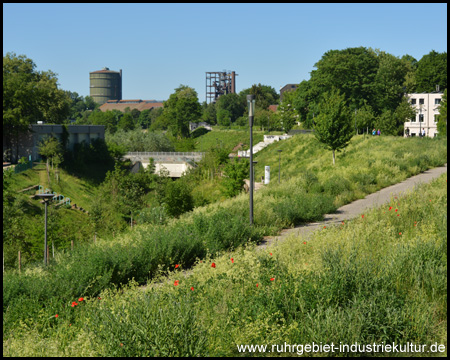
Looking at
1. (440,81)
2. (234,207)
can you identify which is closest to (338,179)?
(234,207)

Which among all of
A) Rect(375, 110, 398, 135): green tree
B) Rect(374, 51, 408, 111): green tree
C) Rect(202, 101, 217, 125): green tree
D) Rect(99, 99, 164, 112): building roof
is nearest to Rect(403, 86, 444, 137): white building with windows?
Rect(374, 51, 408, 111): green tree

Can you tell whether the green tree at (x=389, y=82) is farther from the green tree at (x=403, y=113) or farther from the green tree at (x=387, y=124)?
the green tree at (x=387, y=124)

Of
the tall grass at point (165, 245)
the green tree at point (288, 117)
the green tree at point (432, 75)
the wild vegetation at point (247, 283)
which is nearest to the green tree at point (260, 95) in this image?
the green tree at point (288, 117)

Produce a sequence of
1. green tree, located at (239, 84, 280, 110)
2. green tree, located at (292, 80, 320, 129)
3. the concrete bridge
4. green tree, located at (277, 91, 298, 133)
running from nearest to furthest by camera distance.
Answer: the concrete bridge → green tree, located at (292, 80, 320, 129) → green tree, located at (277, 91, 298, 133) → green tree, located at (239, 84, 280, 110)

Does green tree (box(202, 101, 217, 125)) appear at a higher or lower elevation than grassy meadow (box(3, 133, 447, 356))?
higher

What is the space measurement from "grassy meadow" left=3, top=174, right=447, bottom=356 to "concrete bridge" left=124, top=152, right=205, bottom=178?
53013 millimetres

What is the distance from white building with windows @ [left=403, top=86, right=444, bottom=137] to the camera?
7025cm

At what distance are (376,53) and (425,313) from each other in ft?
266

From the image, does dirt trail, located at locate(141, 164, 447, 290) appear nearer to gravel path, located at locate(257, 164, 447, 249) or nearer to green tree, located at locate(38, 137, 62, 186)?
gravel path, located at locate(257, 164, 447, 249)

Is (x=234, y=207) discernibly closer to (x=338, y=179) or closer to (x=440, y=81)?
(x=338, y=179)

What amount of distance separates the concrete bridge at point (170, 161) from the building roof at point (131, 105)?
9567 centimetres

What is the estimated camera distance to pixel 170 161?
62.9 m

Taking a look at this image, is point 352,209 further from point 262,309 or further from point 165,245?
point 262,309

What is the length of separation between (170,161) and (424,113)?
118 feet
